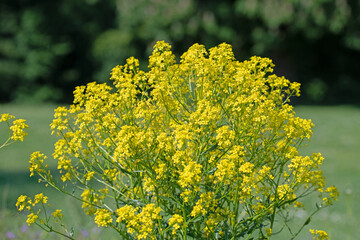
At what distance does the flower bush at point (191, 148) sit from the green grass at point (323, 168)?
1127 millimetres

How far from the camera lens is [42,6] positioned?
31.0 meters

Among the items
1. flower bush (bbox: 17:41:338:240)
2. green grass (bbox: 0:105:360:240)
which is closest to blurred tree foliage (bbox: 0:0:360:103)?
green grass (bbox: 0:105:360:240)

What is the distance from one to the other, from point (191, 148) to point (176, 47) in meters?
21.6

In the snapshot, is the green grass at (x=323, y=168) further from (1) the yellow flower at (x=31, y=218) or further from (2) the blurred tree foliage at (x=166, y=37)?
(2) the blurred tree foliage at (x=166, y=37)

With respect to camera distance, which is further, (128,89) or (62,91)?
(62,91)

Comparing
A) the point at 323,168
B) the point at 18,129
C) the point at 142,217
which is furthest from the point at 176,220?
the point at 323,168

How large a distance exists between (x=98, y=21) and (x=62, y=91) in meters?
4.84

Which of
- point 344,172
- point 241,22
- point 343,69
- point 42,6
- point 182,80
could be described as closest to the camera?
point 182,80

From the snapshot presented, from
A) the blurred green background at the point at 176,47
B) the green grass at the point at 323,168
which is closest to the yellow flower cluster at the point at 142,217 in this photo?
the green grass at the point at 323,168

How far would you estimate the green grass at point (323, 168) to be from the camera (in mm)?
5456

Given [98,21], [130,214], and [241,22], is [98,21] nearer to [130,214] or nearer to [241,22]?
[241,22]

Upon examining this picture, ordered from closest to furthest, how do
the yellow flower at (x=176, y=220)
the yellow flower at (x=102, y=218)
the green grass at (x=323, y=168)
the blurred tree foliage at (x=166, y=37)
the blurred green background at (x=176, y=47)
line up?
1. the yellow flower at (x=176, y=220)
2. the yellow flower at (x=102, y=218)
3. the green grass at (x=323, y=168)
4. the blurred green background at (x=176, y=47)
5. the blurred tree foliage at (x=166, y=37)

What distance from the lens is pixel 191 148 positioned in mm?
2777

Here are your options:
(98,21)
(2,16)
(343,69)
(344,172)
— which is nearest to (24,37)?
(2,16)
